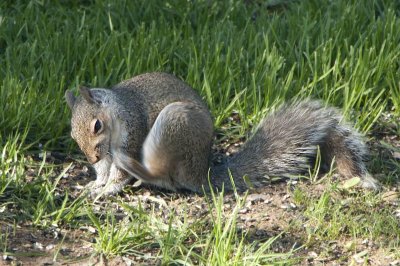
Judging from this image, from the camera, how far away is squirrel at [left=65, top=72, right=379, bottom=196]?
15.1ft

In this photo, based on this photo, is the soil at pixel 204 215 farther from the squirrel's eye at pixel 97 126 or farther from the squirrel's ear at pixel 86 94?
the squirrel's ear at pixel 86 94

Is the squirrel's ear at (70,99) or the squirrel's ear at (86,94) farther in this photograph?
the squirrel's ear at (70,99)

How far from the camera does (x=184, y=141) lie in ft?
15.2

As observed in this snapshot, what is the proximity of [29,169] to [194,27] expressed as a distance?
1.93 metres

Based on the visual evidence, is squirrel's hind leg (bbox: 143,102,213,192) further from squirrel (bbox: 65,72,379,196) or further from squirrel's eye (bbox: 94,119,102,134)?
squirrel's eye (bbox: 94,119,102,134)

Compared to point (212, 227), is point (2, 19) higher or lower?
higher

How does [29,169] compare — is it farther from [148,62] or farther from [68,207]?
[148,62]

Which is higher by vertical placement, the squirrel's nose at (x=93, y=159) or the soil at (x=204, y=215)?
the squirrel's nose at (x=93, y=159)

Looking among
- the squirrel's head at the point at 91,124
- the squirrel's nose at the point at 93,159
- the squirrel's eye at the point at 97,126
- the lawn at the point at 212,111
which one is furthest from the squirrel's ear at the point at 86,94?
the lawn at the point at 212,111

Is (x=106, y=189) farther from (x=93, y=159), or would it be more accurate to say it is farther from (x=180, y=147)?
(x=180, y=147)

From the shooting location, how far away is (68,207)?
436 centimetres

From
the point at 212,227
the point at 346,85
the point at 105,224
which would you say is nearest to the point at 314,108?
the point at 346,85

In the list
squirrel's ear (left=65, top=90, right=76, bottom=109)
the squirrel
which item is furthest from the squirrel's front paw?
squirrel's ear (left=65, top=90, right=76, bottom=109)

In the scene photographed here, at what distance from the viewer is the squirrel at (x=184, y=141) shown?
15.1ft
